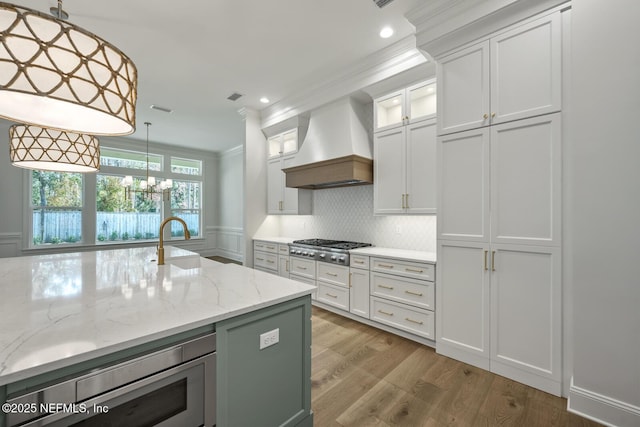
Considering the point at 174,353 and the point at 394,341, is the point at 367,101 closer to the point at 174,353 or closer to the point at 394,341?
the point at 394,341

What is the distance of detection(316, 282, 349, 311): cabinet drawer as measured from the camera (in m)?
3.46

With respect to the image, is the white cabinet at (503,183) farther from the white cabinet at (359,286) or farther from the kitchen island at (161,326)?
the kitchen island at (161,326)

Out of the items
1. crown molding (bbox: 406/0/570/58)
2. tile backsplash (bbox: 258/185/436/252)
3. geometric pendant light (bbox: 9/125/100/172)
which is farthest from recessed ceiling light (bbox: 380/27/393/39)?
geometric pendant light (bbox: 9/125/100/172)

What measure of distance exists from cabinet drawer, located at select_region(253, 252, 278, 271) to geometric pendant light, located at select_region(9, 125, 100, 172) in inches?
110

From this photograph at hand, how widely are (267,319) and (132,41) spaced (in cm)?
325

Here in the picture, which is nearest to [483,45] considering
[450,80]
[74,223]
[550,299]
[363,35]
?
[450,80]

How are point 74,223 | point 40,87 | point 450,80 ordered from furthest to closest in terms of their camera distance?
point 74,223
point 450,80
point 40,87

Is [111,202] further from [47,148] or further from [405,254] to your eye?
[405,254]

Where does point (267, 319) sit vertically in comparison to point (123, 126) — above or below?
below

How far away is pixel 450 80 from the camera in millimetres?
2447

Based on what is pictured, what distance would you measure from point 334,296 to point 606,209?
2.71m

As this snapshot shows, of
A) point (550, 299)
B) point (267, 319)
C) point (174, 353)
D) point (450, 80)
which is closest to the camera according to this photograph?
point (174, 353)

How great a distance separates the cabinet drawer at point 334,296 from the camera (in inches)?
136

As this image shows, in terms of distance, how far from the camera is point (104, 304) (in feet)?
3.91
